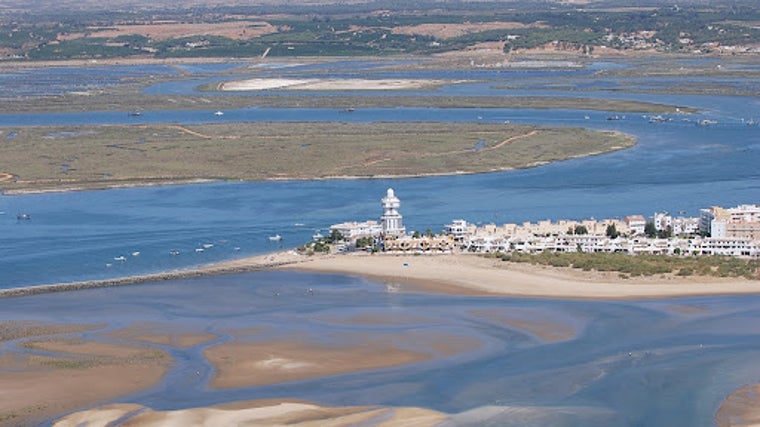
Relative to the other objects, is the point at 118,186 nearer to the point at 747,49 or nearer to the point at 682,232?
the point at 682,232

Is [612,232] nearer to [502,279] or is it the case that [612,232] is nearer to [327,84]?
[502,279]

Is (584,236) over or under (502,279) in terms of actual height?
over

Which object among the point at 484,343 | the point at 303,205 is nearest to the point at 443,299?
the point at 484,343

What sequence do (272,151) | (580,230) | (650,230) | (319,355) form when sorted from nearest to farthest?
1. (319,355)
2. (580,230)
3. (650,230)
4. (272,151)

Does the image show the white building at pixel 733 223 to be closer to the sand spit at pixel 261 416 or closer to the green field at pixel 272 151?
the sand spit at pixel 261 416

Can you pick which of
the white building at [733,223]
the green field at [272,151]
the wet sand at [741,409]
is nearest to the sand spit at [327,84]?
the green field at [272,151]

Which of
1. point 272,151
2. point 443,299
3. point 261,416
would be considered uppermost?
point 272,151

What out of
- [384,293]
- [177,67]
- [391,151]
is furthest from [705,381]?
[177,67]
